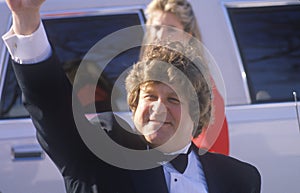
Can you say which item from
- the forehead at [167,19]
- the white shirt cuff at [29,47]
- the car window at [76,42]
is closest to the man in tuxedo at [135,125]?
the white shirt cuff at [29,47]

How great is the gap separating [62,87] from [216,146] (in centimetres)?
157

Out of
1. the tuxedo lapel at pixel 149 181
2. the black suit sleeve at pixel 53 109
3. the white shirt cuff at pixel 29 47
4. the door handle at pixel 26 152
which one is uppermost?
the white shirt cuff at pixel 29 47

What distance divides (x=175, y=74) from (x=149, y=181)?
0.96 ft

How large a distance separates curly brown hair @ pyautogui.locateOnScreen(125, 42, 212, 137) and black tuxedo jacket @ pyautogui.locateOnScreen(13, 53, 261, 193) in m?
0.14

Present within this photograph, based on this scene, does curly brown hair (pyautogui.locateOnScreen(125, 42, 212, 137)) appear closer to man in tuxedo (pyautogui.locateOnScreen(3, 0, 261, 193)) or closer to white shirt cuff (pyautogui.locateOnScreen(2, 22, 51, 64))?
man in tuxedo (pyautogui.locateOnScreen(3, 0, 261, 193))

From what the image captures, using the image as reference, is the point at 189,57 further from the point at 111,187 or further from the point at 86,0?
the point at 86,0

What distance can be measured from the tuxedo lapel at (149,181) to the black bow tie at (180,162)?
59 millimetres

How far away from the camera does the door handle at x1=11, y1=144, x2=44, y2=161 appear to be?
3.12m

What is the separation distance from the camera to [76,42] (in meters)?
3.33

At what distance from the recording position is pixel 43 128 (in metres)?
1.38

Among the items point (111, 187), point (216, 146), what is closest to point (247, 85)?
point (216, 146)

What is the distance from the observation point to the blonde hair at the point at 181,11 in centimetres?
257

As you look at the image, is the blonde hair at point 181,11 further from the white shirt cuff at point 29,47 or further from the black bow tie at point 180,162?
the white shirt cuff at point 29,47

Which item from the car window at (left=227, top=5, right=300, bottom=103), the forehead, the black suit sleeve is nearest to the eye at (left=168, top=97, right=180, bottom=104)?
the black suit sleeve
